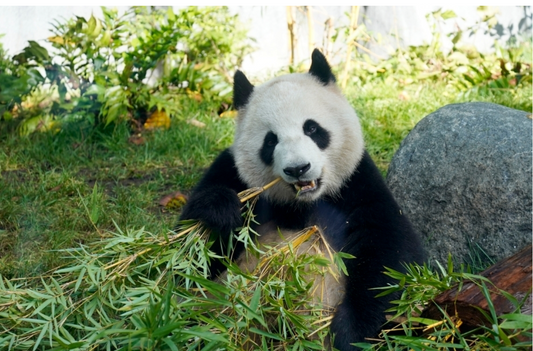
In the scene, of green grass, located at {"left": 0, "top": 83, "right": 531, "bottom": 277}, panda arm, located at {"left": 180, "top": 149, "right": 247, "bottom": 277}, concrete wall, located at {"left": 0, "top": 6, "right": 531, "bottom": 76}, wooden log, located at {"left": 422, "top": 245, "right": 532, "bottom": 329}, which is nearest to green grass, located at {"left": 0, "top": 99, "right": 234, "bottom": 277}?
green grass, located at {"left": 0, "top": 83, "right": 531, "bottom": 277}

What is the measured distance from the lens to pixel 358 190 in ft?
12.7

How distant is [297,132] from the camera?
3641mm

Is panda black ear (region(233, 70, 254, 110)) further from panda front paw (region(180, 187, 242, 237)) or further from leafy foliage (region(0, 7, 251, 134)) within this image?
leafy foliage (region(0, 7, 251, 134))

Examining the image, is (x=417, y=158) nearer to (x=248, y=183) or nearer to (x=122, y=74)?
(x=248, y=183)

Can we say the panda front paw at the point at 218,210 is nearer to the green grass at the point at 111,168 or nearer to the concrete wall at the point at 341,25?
the green grass at the point at 111,168

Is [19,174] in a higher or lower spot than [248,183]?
lower

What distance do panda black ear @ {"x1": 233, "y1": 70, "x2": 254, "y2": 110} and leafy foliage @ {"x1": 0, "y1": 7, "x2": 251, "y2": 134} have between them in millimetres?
2892

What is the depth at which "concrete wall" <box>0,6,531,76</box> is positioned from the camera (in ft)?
28.9

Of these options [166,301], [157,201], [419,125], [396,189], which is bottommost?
[157,201]

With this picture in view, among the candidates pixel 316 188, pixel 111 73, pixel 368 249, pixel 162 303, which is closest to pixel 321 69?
pixel 316 188

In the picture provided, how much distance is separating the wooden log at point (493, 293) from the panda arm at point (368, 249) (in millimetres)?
600

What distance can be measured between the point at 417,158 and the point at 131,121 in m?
3.71

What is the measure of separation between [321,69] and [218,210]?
132cm

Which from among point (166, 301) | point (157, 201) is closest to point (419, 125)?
point (157, 201)
